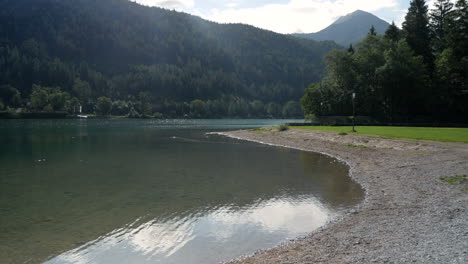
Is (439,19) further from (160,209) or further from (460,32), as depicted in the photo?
(160,209)

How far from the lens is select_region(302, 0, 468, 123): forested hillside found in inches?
2584

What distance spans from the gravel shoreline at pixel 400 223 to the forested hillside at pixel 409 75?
1781 inches

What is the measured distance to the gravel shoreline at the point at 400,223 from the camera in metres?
8.80

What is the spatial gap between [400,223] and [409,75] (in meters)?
63.5

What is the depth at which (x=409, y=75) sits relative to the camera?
220ft

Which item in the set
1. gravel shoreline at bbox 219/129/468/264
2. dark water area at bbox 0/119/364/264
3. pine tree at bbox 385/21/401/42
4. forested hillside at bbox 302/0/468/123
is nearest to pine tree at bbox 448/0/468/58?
forested hillside at bbox 302/0/468/123

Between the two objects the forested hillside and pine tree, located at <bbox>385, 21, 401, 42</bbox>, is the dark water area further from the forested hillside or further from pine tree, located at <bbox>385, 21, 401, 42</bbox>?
pine tree, located at <bbox>385, 21, 401, 42</bbox>

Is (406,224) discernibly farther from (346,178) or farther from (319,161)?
(319,161)

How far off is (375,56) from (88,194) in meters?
70.3

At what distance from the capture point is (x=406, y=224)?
11.5m

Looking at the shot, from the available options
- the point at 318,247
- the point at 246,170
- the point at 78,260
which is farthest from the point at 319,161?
the point at 78,260

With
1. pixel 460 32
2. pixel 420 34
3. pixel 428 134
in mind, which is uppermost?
pixel 420 34

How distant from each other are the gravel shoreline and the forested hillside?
45.2 m

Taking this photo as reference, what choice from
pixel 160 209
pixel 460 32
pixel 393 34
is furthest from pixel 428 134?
pixel 393 34
